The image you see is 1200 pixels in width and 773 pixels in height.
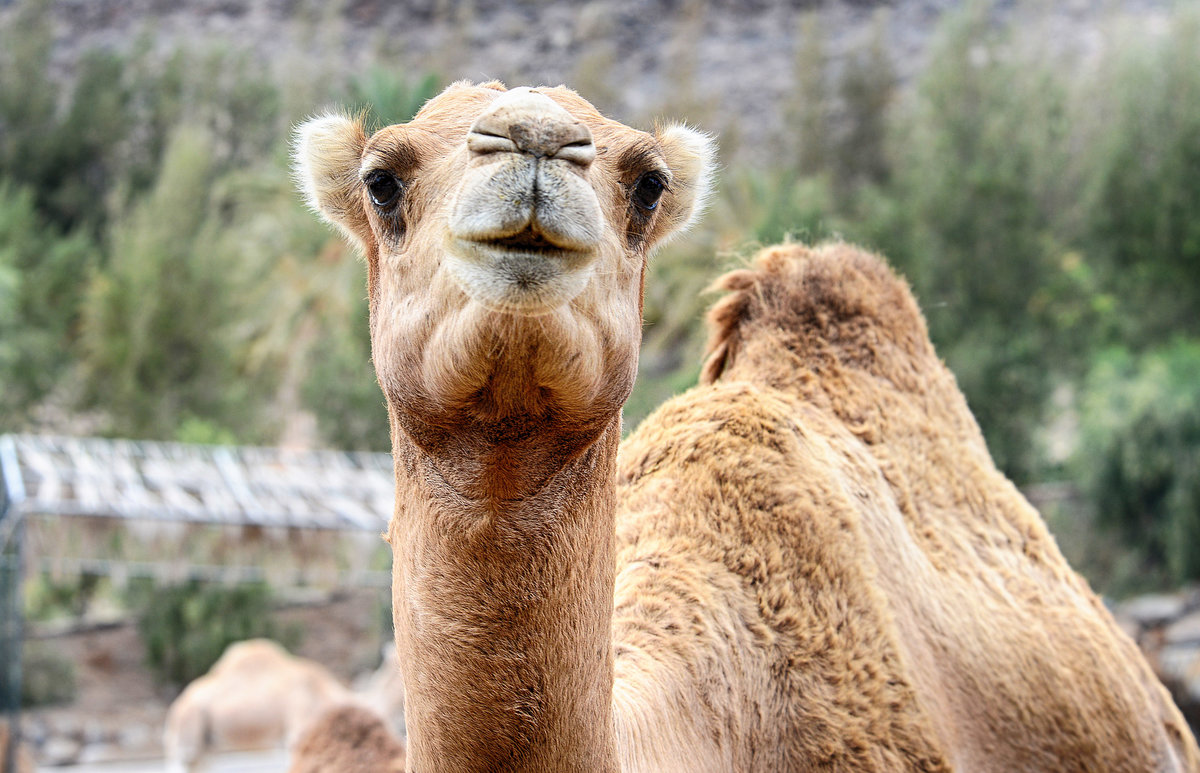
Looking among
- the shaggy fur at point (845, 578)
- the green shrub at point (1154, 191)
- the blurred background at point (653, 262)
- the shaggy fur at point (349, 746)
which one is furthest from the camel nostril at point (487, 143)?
the green shrub at point (1154, 191)

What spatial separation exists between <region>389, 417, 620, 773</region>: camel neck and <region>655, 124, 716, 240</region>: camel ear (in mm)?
609

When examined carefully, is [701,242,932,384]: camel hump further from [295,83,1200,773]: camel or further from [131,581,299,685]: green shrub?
[131,581,299,685]: green shrub

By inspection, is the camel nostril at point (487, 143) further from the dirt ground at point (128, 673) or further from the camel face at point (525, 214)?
the dirt ground at point (128, 673)

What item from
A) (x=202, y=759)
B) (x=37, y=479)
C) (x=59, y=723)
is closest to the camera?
(x=37, y=479)

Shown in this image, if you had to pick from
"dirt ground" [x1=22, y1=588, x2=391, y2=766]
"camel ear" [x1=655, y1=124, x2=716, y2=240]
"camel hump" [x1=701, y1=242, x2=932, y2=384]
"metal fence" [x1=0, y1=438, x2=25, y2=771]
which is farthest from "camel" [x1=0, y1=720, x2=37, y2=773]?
"camel ear" [x1=655, y1=124, x2=716, y2=240]

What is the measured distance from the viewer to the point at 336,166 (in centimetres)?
223

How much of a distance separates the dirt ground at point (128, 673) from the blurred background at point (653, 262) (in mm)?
57

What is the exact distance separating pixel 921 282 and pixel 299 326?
11.1 m

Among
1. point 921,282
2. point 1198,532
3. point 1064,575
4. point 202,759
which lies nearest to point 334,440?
point 202,759

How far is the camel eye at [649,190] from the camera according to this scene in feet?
6.48

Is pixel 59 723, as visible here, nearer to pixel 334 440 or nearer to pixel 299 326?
pixel 334 440

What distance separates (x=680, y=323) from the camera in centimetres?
1527

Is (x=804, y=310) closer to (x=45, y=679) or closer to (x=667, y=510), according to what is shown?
(x=667, y=510)

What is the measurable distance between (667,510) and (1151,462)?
13.4 metres
